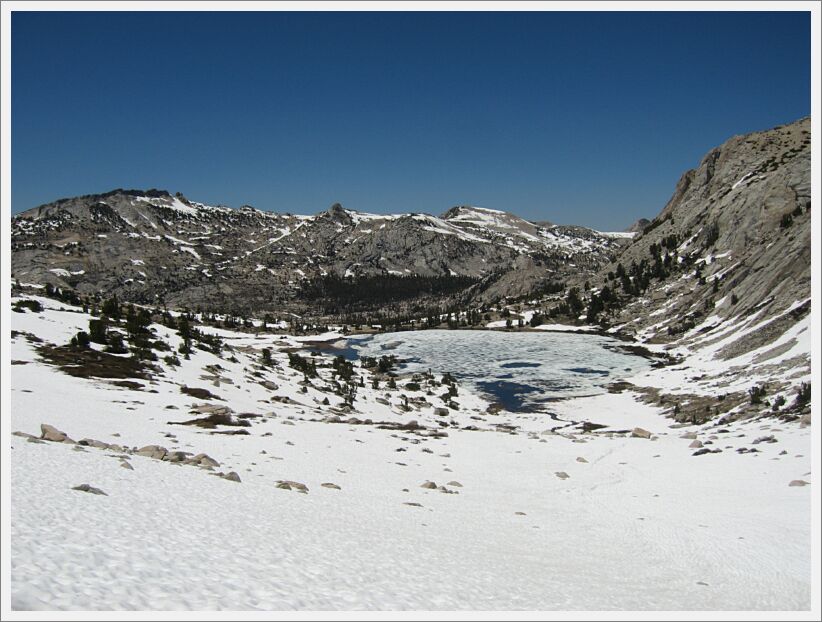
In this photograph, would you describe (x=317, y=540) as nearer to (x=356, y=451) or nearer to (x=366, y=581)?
(x=366, y=581)

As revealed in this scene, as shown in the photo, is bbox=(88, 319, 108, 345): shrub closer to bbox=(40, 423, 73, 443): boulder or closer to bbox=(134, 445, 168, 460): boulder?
bbox=(40, 423, 73, 443): boulder

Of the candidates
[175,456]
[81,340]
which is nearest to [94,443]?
[175,456]

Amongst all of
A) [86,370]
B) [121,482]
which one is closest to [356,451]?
[121,482]

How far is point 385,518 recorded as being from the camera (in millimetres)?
14578

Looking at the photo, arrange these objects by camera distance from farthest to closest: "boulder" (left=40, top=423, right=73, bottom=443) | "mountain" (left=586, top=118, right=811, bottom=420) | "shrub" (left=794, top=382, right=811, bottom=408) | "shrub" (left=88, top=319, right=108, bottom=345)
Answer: "mountain" (left=586, top=118, right=811, bottom=420) → "shrub" (left=88, top=319, right=108, bottom=345) → "shrub" (left=794, top=382, right=811, bottom=408) → "boulder" (left=40, top=423, right=73, bottom=443)

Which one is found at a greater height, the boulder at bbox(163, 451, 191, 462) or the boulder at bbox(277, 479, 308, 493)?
the boulder at bbox(163, 451, 191, 462)

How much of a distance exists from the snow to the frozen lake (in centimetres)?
2861

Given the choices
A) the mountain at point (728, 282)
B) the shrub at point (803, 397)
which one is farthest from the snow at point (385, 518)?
the mountain at point (728, 282)

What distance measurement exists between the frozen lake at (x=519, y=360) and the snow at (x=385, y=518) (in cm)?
2861

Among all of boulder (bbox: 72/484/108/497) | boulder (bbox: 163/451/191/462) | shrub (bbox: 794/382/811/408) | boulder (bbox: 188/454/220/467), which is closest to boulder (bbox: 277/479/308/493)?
boulder (bbox: 188/454/220/467)

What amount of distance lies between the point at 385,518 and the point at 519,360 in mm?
74445

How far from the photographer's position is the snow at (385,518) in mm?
7805

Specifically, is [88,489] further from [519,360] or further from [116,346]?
[519,360]

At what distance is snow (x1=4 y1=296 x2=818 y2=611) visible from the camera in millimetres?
7805
